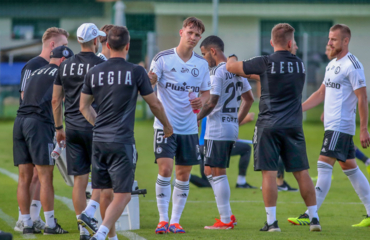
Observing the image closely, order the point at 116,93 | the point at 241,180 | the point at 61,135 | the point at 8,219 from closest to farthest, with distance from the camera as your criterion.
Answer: the point at 116,93, the point at 61,135, the point at 8,219, the point at 241,180

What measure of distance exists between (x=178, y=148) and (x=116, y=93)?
1.44 meters

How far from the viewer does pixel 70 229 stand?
6.17 metres

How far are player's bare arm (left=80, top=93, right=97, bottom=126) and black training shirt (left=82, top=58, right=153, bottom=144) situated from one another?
4.8 inches

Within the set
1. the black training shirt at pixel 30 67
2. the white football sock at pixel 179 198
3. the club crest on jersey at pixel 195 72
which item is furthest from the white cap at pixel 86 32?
the white football sock at pixel 179 198

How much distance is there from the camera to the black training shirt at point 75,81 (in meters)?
5.32

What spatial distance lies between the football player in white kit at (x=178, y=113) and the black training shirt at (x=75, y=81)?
800mm

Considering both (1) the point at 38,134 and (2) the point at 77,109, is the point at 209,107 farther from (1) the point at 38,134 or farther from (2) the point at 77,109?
(1) the point at 38,134

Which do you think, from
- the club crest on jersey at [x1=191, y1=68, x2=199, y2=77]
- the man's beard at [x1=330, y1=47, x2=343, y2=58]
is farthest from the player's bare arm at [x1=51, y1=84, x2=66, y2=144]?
the man's beard at [x1=330, y1=47, x2=343, y2=58]

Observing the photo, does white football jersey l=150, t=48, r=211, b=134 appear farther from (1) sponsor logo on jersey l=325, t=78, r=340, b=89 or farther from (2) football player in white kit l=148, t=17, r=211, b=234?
(1) sponsor logo on jersey l=325, t=78, r=340, b=89

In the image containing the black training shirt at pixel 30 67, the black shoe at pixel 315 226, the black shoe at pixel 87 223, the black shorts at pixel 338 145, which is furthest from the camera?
the black shorts at pixel 338 145

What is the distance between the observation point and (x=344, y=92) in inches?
254

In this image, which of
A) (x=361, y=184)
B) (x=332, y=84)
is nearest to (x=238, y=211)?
(x=361, y=184)

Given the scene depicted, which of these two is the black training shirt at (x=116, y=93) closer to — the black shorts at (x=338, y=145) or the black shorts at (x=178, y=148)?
the black shorts at (x=178, y=148)

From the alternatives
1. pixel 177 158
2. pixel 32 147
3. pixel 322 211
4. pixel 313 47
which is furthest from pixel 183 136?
pixel 313 47
